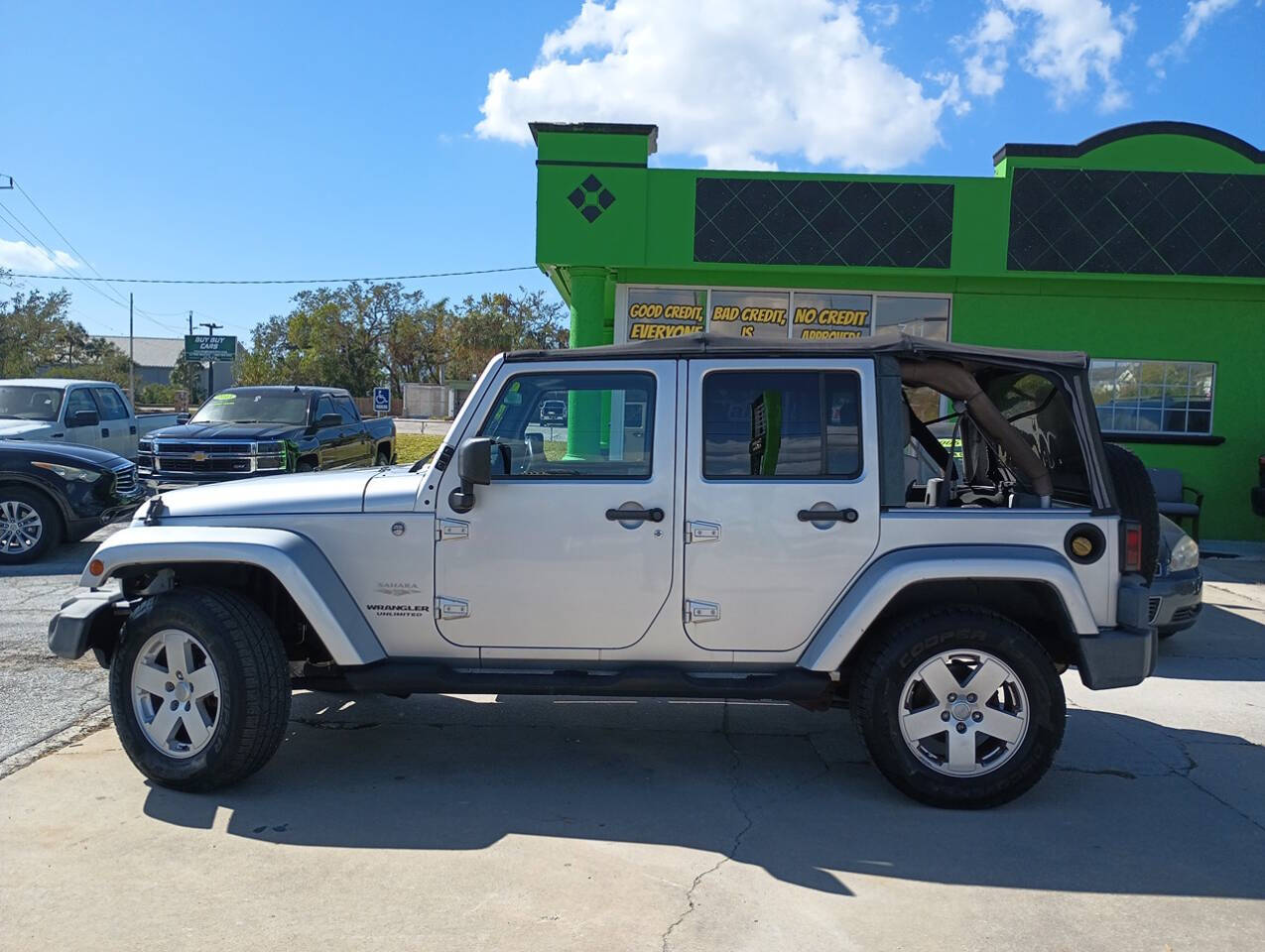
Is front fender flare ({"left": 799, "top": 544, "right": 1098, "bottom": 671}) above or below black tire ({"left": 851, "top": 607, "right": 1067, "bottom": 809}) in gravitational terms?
above

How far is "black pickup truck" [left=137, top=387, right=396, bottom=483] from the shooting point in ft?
39.4

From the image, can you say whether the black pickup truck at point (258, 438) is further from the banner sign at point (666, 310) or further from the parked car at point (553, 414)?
the parked car at point (553, 414)

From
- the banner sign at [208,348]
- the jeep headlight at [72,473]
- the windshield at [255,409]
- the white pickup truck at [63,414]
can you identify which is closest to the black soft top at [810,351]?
the jeep headlight at [72,473]

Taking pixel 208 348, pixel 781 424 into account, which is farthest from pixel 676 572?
pixel 208 348

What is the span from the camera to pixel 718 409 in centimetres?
457

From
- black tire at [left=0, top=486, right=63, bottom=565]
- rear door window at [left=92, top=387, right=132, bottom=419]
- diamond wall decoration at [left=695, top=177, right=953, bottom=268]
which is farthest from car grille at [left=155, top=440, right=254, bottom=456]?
diamond wall decoration at [left=695, top=177, right=953, bottom=268]

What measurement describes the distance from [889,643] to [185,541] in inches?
121

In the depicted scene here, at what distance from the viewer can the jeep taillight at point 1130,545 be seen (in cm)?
447

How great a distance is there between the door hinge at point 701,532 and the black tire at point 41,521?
28.0 feet

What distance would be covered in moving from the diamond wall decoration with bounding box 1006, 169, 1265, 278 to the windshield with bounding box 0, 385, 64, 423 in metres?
12.1

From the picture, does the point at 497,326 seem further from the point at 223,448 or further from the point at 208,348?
the point at 223,448

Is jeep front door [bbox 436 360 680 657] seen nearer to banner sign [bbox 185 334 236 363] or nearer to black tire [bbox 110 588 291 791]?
black tire [bbox 110 588 291 791]

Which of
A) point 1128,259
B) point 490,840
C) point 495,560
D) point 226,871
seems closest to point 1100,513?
point 495,560

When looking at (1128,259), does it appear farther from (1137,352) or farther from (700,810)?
(700,810)
